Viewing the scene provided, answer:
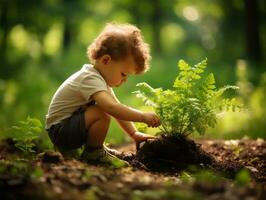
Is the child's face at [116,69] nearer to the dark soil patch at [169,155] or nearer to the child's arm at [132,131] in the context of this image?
the child's arm at [132,131]

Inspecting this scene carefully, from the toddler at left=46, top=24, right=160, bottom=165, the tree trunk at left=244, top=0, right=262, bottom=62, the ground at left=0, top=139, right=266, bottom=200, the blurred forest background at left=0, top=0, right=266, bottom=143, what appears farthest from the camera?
the tree trunk at left=244, top=0, right=262, bottom=62

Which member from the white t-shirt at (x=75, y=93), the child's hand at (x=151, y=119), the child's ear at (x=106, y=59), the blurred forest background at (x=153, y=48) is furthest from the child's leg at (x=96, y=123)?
the blurred forest background at (x=153, y=48)

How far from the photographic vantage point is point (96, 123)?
414 centimetres

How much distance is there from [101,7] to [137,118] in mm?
24302

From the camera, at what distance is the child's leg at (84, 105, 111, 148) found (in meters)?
4.13

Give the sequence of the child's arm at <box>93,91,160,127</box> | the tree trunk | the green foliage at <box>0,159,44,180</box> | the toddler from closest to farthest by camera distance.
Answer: the green foliage at <box>0,159,44,180</box> < the child's arm at <box>93,91,160,127</box> < the toddler < the tree trunk

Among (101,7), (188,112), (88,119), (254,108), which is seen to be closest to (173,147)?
(188,112)

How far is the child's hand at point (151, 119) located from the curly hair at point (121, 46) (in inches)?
19.9

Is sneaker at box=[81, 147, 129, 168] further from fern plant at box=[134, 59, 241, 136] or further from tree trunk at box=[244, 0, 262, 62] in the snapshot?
tree trunk at box=[244, 0, 262, 62]

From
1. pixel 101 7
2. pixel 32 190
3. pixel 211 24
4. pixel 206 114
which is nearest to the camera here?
pixel 32 190

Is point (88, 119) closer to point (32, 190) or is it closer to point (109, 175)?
point (109, 175)

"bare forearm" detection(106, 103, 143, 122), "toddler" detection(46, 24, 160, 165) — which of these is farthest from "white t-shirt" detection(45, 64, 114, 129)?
"bare forearm" detection(106, 103, 143, 122)

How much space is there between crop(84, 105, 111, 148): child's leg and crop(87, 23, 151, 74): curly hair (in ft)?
1.80

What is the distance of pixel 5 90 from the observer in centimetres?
1082
